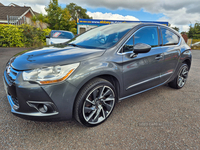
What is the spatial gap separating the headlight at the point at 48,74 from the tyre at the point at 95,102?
0.33 meters

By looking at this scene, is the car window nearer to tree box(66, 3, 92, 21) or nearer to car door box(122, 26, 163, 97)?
car door box(122, 26, 163, 97)

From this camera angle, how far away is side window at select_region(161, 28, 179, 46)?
3145 millimetres

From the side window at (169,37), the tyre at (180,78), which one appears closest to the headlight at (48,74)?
the side window at (169,37)

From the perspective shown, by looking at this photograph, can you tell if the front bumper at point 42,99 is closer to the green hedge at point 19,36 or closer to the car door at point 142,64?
the car door at point 142,64

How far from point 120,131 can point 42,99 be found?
3.82 ft

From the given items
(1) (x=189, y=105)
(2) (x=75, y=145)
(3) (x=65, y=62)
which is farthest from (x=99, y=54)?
(1) (x=189, y=105)

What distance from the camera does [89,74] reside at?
190cm

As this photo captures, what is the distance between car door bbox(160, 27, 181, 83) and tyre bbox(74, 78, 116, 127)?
145 cm

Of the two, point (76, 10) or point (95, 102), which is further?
point (76, 10)

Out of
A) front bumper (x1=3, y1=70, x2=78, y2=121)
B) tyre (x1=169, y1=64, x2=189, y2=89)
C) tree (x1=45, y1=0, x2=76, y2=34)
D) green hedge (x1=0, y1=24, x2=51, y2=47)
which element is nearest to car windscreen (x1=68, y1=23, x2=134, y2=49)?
front bumper (x1=3, y1=70, x2=78, y2=121)

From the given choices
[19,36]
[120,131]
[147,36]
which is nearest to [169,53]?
[147,36]

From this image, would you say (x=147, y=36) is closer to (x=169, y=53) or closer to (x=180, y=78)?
(x=169, y=53)

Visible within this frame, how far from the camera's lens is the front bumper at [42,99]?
1.68 m

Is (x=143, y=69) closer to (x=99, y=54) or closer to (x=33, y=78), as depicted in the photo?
(x=99, y=54)
